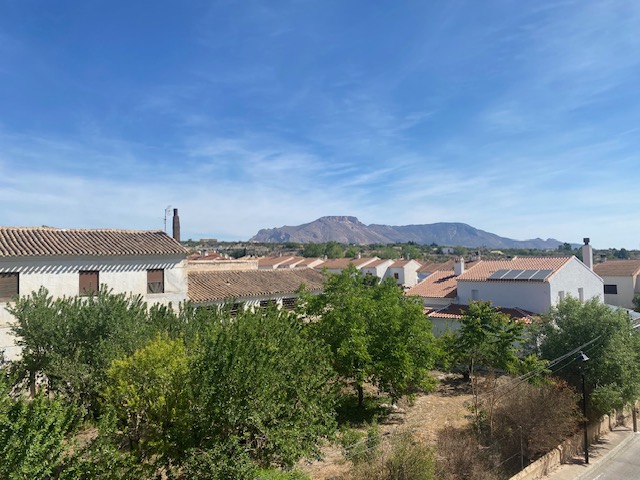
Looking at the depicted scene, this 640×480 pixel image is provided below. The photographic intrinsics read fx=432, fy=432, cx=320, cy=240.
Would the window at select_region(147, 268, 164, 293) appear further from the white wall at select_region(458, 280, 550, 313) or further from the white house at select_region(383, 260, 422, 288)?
the white house at select_region(383, 260, 422, 288)

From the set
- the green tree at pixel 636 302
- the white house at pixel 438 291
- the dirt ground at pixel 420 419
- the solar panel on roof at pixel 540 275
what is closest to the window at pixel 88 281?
the dirt ground at pixel 420 419

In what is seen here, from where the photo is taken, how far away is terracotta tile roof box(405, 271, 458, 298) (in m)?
33.4

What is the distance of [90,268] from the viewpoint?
2198 centimetres

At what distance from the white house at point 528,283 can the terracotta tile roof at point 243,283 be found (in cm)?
1146

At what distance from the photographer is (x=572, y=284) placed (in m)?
30.5

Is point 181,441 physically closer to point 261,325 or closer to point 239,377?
point 239,377

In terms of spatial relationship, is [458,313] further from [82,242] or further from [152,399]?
[82,242]

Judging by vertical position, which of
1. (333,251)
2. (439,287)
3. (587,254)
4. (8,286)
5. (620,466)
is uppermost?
(333,251)

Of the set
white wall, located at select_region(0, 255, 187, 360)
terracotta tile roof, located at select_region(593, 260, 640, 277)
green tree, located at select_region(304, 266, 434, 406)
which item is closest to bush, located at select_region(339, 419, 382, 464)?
green tree, located at select_region(304, 266, 434, 406)

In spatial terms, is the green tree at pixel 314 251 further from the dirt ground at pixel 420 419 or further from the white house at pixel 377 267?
the dirt ground at pixel 420 419

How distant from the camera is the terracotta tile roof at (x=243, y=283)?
26.7 m

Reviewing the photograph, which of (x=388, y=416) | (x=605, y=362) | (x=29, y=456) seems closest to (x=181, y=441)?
(x=29, y=456)

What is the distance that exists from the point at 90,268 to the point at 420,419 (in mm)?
17483

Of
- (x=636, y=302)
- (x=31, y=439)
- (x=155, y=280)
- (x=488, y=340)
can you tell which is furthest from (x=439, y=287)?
(x=31, y=439)
